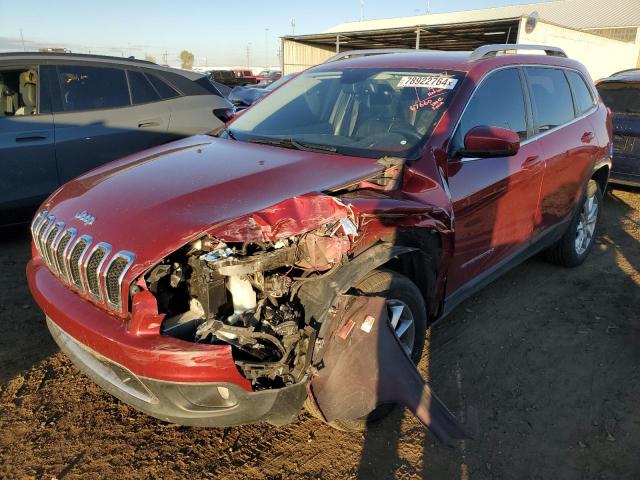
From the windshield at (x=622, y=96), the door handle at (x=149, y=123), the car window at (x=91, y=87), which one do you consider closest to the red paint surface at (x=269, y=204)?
the door handle at (x=149, y=123)

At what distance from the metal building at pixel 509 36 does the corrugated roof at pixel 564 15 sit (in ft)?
0.21

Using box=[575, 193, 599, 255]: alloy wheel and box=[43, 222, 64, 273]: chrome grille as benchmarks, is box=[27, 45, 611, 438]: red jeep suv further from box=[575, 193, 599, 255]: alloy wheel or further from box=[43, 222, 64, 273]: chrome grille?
box=[575, 193, 599, 255]: alloy wheel

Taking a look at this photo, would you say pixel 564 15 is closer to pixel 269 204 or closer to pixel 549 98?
pixel 549 98

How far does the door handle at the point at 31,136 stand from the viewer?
4641mm

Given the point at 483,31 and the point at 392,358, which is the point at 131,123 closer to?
the point at 392,358

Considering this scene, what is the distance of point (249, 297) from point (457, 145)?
1.60m

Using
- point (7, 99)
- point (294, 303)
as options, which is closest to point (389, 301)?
point (294, 303)

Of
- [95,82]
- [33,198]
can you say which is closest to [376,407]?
[33,198]

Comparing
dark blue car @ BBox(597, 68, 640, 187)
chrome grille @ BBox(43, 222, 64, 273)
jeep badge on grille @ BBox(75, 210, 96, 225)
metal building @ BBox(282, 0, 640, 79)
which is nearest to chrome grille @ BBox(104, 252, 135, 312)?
jeep badge on grille @ BBox(75, 210, 96, 225)

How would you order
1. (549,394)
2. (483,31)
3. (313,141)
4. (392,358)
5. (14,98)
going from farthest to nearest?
1. (483,31)
2. (14,98)
3. (313,141)
4. (549,394)
5. (392,358)

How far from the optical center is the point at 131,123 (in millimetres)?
5355

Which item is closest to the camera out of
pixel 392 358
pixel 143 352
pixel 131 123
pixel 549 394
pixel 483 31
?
pixel 143 352

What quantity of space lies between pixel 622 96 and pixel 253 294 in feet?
22.6

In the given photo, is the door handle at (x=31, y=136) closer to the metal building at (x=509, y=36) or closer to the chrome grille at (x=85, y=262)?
the chrome grille at (x=85, y=262)
